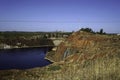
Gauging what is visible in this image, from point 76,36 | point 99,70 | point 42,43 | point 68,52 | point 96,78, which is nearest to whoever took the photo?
point 96,78

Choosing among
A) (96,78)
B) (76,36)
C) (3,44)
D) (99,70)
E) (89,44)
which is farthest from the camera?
(3,44)

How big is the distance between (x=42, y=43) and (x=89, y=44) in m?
97.5

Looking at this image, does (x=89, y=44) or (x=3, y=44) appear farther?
(x=3, y=44)

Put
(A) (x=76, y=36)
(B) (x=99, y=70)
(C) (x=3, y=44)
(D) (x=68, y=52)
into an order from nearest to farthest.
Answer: (B) (x=99, y=70), (D) (x=68, y=52), (A) (x=76, y=36), (C) (x=3, y=44)

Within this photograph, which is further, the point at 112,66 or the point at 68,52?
the point at 68,52

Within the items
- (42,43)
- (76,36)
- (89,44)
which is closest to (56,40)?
(42,43)

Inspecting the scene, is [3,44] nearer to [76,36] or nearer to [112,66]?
[76,36]

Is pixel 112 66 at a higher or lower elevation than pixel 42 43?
higher

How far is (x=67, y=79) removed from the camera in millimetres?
7641

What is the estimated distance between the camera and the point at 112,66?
8531 millimetres

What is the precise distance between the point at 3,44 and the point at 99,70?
13160cm

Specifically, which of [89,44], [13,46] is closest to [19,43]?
[13,46]

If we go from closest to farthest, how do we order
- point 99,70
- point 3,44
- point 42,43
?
point 99,70 → point 3,44 → point 42,43

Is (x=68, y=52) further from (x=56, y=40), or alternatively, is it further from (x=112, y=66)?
(x=56, y=40)
